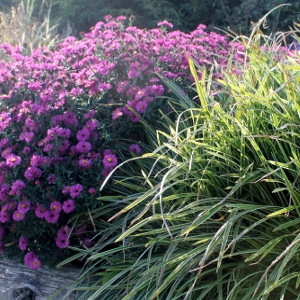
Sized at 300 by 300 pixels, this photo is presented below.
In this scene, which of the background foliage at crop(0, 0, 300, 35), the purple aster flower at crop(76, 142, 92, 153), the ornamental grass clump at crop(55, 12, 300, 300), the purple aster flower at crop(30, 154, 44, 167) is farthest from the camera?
the background foliage at crop(0, 0, 300, 35)

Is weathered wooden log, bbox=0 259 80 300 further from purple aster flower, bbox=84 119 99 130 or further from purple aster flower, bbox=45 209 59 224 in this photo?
purple aster flower, bbox=84 119 99 130

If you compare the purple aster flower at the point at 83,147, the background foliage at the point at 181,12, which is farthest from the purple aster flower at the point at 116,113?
the background foliage at the point at 181,12

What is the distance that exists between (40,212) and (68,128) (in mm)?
621

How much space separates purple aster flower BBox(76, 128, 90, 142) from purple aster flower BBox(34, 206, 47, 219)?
0.46 metres

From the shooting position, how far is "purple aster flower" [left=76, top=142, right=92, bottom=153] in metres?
2.27

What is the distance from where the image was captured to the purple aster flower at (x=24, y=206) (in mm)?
2073

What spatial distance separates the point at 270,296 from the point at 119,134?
1.31 metres

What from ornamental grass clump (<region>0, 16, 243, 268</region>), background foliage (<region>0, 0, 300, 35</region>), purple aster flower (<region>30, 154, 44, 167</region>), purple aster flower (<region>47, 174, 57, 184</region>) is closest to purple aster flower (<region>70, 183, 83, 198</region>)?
ornamental grass clump (<region>0, 16, 243, 268</region>)

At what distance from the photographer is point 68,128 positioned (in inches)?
98.1

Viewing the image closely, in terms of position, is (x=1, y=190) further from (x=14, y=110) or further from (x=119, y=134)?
(x=119, y=134)

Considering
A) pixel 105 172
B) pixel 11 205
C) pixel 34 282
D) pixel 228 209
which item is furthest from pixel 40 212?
pixel 228 209

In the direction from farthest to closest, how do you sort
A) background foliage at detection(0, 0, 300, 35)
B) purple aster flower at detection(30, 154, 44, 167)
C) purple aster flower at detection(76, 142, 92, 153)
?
1. background foliage at detection(0, 0, 300, 35)
2. purple aster flower at detection(76, 142, 92, 153)
3. purple aster flower at detection(30, 154, 44, 167)

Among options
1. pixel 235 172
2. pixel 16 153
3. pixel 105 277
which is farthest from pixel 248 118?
pixel 16 153

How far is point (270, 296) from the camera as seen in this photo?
1789 mm
